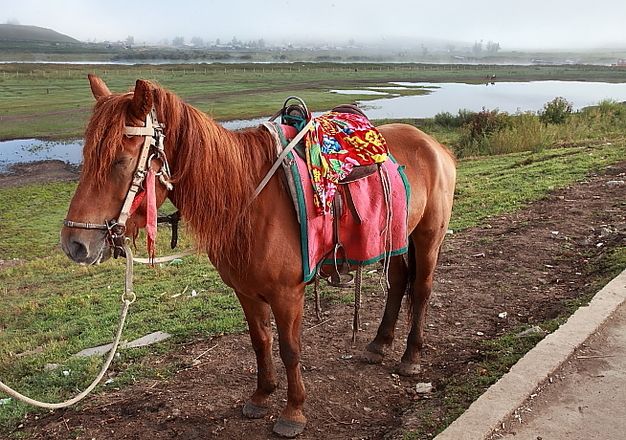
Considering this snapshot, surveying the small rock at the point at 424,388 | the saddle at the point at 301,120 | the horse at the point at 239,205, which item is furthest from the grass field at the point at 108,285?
the saddle at the point at 301,120

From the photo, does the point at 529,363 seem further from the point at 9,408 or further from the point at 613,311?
the point at 9,408

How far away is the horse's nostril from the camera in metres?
2.25

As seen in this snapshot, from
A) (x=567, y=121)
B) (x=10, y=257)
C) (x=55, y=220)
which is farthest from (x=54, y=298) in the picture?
(x=567, y=121)

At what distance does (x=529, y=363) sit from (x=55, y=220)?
1208cm

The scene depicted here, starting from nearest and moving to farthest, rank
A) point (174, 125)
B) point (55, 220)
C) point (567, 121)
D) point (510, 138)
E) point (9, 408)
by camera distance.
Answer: point (174, 125), point (9, 408), point (55, 220), point (510, 138), point (567, 121)

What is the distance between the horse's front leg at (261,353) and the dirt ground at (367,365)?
8 centimetres

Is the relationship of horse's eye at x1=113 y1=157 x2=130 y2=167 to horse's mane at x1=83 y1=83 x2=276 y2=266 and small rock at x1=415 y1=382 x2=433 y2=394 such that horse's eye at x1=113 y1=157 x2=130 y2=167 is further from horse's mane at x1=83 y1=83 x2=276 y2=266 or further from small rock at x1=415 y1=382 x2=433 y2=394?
small rock at x1=415 y1=382 x2=433 y2=394

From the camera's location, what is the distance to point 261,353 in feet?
11.3

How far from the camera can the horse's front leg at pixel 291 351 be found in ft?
9.73

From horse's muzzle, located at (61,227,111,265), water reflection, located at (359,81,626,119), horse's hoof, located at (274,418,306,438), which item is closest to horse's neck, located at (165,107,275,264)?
horse's muzzle, located at (61,227,111,265)

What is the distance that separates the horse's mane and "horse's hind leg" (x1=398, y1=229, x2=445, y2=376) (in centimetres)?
159

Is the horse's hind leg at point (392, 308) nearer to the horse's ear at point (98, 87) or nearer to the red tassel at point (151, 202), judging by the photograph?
the red tassel at point (151, 202)

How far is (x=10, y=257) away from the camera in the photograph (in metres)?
10.2

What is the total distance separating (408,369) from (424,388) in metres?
0.24
